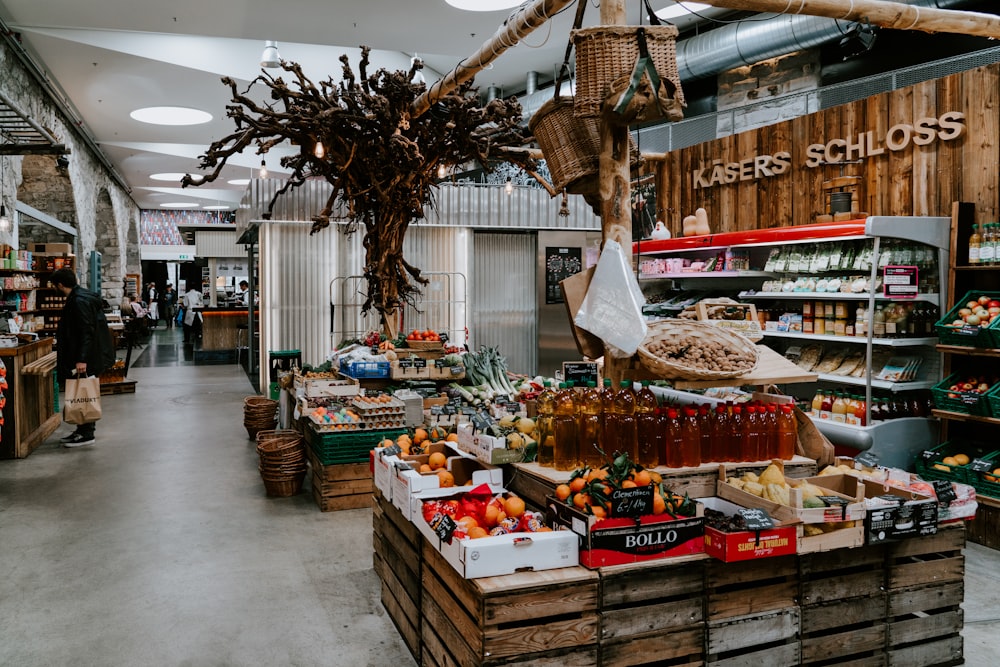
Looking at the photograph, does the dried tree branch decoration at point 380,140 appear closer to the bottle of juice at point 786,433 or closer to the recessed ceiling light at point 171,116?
the bottle of juice at point 786,433

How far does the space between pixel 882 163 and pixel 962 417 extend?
2232mm

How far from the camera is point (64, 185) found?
1262 cm

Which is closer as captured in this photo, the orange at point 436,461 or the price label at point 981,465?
the orange at point 436,461

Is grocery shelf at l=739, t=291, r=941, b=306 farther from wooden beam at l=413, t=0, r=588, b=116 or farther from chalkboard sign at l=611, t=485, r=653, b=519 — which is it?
chalkboard sign at l=611, t=485, r=653, b=519

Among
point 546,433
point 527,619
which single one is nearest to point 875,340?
point 546,433

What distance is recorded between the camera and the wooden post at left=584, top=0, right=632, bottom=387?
3.22m

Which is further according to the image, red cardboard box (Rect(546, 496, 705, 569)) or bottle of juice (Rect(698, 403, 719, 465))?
bottle of juice (Rect(698, 403, 719, 465))

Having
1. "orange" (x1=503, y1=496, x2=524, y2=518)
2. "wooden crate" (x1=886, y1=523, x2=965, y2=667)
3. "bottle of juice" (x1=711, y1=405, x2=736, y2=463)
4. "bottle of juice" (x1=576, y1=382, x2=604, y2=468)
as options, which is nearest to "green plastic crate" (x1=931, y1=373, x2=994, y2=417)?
"wooden crate" (x1=886, y1=523, x2=965, y2=667)

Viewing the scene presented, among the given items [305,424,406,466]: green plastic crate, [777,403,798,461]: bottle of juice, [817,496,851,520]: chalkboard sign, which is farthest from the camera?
[305,424,406,466]: green plastic crate

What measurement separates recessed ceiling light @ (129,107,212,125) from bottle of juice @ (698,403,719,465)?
11802mm

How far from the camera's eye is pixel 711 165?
7742mm

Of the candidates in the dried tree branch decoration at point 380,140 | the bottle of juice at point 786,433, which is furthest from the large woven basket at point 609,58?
the dried tree branch decoration at point 380,140

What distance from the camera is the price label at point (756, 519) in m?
2.73

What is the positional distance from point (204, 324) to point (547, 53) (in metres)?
9.82
